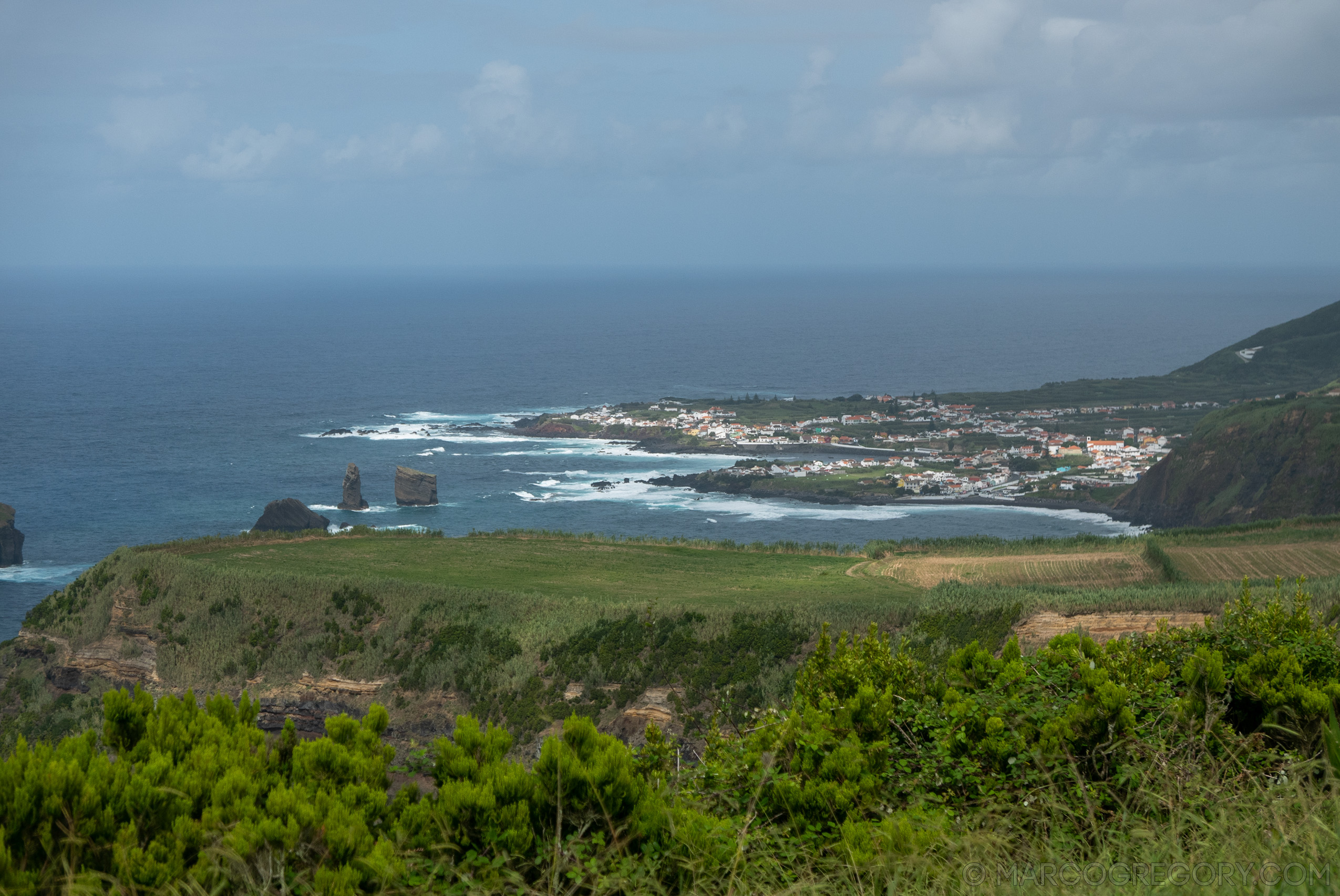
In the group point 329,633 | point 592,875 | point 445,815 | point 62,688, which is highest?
point 445,815

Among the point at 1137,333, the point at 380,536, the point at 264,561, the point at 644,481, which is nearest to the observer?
the point at 264,561

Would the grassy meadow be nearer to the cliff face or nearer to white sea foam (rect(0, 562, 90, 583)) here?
white sea foam (rect(0, 562, 90, 583))

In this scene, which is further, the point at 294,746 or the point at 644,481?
the point at 644,481

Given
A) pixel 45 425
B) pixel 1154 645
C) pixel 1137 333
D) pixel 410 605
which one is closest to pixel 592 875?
pixel 1154 645

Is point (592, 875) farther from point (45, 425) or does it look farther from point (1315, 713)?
point (45, 425)

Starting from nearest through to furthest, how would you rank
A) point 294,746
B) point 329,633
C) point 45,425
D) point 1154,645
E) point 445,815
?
1. point 445,815
2. point 294,746
3. point 1154,645
4. point 329,633
5. point 45,425

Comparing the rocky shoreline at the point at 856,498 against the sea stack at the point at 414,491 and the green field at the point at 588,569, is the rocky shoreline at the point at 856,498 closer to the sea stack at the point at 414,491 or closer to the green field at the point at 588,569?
the sea stack at the point at 414,491

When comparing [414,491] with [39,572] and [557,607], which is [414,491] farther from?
[557,607]
